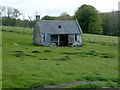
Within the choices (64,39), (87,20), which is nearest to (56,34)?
(64,39)

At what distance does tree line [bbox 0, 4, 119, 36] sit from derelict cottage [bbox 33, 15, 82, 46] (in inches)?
1320

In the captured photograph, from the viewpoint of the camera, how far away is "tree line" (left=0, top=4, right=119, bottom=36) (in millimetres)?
100688

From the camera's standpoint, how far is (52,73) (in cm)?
2780

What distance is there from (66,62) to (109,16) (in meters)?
83.7

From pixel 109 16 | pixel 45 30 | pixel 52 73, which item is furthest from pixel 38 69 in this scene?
pixel 109 16

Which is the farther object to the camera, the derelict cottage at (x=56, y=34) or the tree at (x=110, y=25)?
the tree at (x=110, y=25)

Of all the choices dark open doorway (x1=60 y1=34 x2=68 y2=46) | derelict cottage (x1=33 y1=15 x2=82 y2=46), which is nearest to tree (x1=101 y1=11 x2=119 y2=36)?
derelict cottage (x1=33 y1=15 x2=82 y2=46)

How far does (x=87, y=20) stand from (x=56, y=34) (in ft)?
134

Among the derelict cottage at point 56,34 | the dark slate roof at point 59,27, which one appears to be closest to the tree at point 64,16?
the dark slate roof at point 59,27

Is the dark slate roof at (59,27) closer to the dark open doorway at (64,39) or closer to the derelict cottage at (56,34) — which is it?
the derelict cottage at (56,34)

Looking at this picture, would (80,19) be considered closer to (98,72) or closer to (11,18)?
(11,18)

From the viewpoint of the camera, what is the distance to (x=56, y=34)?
6119 centimetres

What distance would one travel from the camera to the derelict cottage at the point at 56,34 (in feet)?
199

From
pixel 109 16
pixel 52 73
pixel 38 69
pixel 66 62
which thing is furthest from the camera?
pixel 109 16
